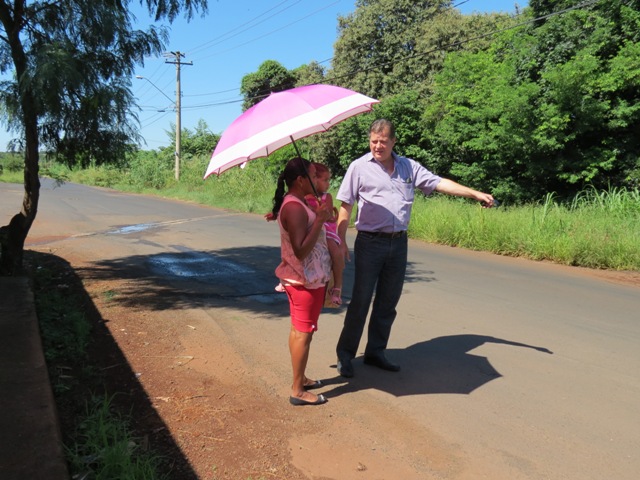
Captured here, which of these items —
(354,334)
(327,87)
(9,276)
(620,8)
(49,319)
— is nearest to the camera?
(327,87)

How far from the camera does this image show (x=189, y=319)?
5.74 metres

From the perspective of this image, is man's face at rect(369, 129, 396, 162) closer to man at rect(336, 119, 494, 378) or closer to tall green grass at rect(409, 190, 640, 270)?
man at rect(336, 119, 494, 378)

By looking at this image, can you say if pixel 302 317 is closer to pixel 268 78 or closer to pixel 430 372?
pixel 430 372

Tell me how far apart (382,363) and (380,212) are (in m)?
1.25

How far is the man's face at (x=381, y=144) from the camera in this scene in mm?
3805

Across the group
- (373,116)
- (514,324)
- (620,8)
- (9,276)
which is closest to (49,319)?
(9,276)

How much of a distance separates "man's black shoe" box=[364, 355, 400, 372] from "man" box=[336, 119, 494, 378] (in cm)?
27

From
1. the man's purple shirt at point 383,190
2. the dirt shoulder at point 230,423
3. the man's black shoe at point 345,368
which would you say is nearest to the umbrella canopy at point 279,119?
the man's purple shirt at point 383,190

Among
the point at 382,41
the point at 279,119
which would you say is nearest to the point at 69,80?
the point at 279,119

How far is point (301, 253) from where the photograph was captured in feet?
10.9

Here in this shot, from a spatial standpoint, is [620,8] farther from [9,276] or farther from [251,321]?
[9,276]

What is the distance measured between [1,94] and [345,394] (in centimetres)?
491

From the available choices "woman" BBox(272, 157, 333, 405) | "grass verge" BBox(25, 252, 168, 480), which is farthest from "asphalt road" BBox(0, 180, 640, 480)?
"grass verge" BBox(25, 252, 168, 480)

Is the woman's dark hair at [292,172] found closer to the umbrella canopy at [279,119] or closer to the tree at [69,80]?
the umbrella canopy at [279,119]
